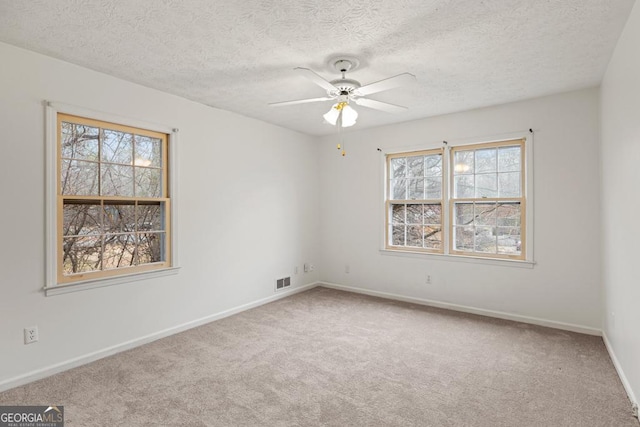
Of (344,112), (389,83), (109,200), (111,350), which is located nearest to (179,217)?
(109,200)

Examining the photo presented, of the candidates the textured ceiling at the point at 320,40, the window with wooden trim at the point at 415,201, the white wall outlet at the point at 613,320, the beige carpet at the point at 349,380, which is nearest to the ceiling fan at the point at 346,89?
the textured ceiling at the point at 320,40

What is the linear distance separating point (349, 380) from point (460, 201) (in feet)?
9.25

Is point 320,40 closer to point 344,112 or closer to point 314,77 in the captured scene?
point 314,77

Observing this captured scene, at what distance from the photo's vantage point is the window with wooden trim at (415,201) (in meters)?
4.70

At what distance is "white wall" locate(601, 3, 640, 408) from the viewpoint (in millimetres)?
2172

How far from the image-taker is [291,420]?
217cm

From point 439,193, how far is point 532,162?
1.14m

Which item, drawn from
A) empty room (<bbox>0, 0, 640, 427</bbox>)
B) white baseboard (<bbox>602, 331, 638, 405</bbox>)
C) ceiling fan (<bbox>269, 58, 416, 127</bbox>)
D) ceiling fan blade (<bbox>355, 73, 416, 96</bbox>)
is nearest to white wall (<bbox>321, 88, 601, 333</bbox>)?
empty room (<bbox>0, 0, 640, 427</bbox>)

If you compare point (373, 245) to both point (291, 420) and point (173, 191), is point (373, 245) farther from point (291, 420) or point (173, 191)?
point (291, 420)

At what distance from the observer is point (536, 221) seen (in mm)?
3883

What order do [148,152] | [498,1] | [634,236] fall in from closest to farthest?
[498,1] < [634,236] < [148,152]

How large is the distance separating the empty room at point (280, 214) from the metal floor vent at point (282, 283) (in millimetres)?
88

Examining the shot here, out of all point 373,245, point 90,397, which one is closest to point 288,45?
point 90,397

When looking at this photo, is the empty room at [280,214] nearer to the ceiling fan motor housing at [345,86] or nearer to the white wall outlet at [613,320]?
the ceiling fan motor housing at [345,86]
